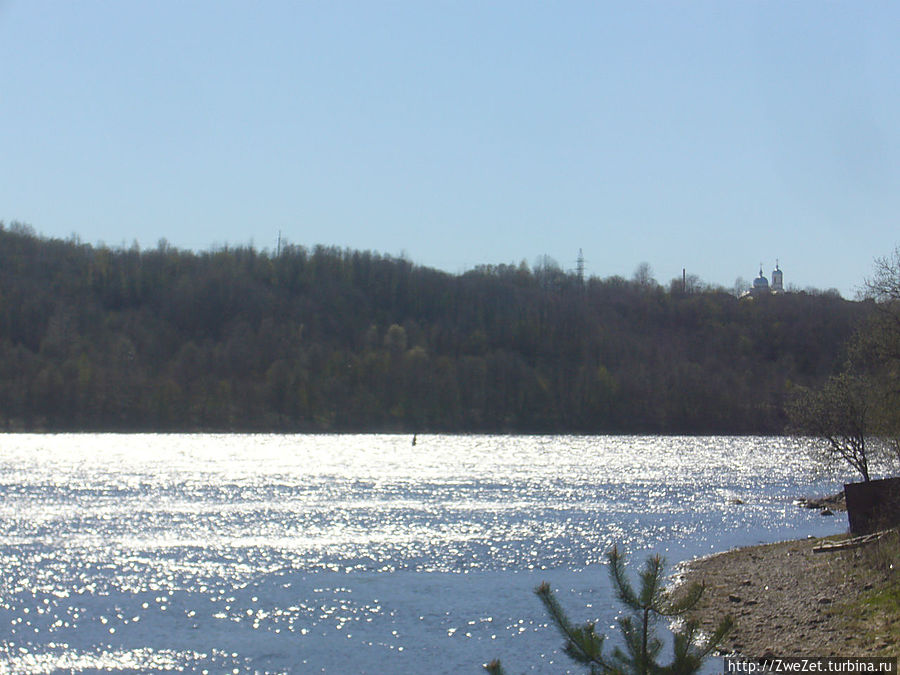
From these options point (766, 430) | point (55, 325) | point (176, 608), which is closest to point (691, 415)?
point (766, 430)

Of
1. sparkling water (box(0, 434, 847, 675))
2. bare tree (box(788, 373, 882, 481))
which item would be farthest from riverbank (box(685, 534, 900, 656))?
bare tree (box(788, 373, 882, 481))

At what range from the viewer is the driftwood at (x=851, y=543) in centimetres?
2997

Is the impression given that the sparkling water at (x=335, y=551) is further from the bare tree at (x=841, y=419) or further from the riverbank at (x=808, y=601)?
the riverbank at (x=808, y=601)

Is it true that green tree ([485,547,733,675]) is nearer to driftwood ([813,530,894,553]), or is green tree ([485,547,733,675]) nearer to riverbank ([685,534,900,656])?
riverbank ([685,534,900,656])

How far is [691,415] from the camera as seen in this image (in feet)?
573

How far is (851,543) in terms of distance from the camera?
104ft

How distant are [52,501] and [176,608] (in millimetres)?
33152

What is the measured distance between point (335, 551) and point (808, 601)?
815 inches

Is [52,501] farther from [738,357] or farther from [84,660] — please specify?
[738,357]

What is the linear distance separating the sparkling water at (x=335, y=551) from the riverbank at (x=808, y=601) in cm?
338

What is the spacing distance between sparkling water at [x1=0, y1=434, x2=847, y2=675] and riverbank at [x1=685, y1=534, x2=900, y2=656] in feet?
11.1

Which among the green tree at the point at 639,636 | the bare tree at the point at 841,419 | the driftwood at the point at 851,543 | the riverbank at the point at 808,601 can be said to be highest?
the bare tree at the point at 841,419

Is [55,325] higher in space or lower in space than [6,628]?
higher

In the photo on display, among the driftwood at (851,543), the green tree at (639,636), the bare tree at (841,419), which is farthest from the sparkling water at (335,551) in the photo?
the green tree at (639,636)
